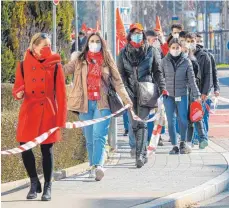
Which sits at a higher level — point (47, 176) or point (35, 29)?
point (35, 29)

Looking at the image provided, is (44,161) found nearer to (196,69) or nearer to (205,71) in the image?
(196,69)

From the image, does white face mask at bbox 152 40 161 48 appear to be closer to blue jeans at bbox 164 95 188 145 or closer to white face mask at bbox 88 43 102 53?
blue jeans at bbox 164 95 188 145

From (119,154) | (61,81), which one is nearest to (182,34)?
(119,154)

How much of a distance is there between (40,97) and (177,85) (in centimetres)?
469

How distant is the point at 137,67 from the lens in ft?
42.1

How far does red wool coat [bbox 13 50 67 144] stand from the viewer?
981 centimetres

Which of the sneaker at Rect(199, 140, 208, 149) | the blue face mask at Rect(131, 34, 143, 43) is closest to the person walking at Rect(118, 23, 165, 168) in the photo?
the blue face mask at Rect(131, 34, 143, 43)

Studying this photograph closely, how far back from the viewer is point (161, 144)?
50.8ft

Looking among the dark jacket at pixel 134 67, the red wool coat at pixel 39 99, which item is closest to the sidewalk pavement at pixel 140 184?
the red wool coat at pixel 39 99

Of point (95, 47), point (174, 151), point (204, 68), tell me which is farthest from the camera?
point (204, 68)

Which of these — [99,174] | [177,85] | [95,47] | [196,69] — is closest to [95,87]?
[95,47]

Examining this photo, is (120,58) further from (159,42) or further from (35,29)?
(35,29)

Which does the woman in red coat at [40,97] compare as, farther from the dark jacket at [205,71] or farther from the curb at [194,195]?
the dark jacket at [205,71]

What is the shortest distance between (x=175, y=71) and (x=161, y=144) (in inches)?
67.1
